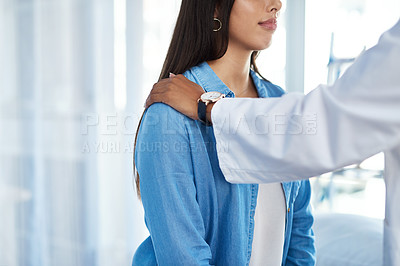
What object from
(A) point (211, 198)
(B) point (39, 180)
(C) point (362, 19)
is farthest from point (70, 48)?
(C) point (362, 19)

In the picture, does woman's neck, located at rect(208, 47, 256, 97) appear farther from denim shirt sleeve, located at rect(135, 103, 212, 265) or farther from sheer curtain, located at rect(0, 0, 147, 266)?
sheer curtain, located at rect(0, 0, 147, 266)

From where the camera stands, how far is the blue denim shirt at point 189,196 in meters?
0.80

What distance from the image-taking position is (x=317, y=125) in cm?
69

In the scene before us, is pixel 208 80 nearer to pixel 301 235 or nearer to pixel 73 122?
pixel 301 235

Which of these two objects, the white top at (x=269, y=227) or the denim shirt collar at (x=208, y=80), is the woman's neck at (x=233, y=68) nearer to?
the denim shirt collar at (x=208, y=80)

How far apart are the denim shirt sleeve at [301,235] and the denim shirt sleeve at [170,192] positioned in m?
0.38

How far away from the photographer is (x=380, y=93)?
2.10 ft

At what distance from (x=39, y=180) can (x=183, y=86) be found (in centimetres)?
98

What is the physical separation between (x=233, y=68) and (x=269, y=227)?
42 cm

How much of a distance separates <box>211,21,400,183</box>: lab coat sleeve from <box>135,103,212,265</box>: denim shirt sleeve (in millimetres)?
92

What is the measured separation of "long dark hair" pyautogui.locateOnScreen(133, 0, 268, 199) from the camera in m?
0.96

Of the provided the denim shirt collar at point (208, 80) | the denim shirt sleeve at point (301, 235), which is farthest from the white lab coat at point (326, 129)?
Result: the denim shirt sleeve at point (301, 235)

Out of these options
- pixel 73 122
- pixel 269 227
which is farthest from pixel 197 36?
pixel 73 122

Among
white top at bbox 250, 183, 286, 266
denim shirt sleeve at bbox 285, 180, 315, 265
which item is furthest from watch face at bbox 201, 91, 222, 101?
denim shirt sleeve at bbox 285, 180, 315, 265
